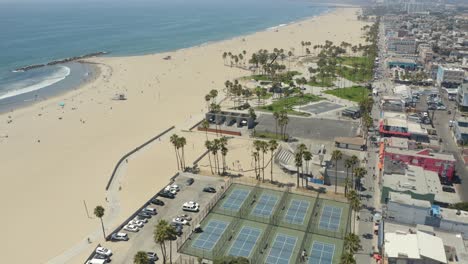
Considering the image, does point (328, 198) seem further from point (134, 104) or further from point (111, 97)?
point (111, 97)

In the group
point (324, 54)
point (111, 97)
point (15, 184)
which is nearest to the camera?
point (15, 184)

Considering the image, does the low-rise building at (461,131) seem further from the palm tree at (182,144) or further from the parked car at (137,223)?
the parked car at (137,223)

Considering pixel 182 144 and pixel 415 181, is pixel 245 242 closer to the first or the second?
pixel 182 144

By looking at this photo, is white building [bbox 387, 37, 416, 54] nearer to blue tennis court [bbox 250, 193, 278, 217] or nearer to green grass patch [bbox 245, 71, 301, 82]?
green grass patch [bbox 245, 71, 301, 82]

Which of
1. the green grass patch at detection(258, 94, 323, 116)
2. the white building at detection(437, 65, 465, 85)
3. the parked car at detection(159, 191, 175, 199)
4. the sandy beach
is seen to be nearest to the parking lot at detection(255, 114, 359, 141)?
the green grass patch at detection(258, 94, 323, 116)

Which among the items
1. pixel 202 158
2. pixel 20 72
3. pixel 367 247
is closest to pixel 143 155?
pixel 202 158

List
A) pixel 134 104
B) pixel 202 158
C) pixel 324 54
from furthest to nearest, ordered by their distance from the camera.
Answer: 1. pixel 324 54
2. pixel 134 104
3. pixel 202 158

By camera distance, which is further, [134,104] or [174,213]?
[134,104]
